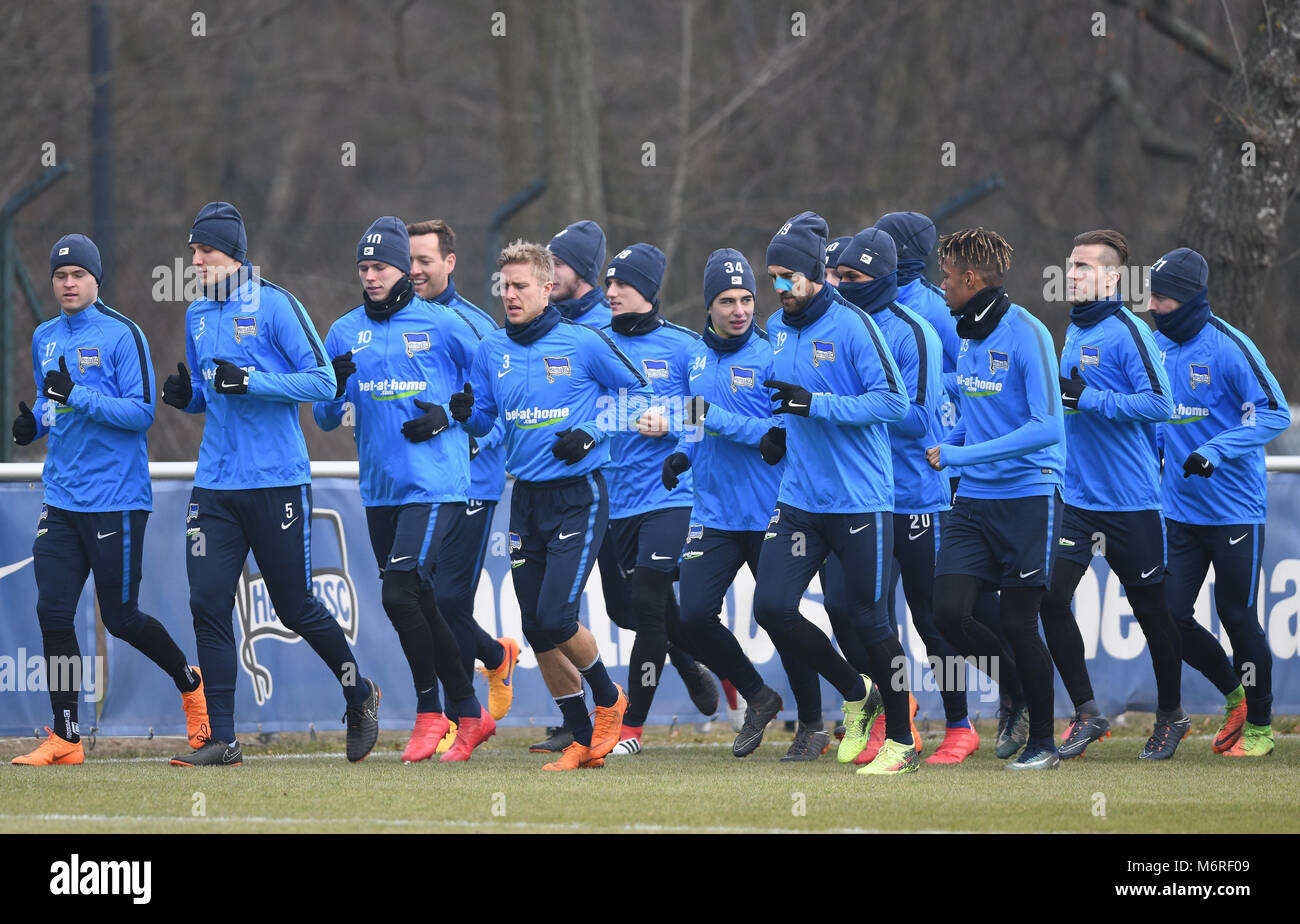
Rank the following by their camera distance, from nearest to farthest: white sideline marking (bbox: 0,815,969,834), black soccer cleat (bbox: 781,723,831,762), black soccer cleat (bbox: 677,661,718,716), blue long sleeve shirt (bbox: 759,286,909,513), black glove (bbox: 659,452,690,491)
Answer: white sideline marking (bbox: 0,815,969,834), blue long sleeve shirt (bbox: 759,286,909,513), black glove (bbox: 659,452,690,491), black soccer cleat (bbox: 781,723,831,762), black soccer cleat (bbox: 677,661,718,716)

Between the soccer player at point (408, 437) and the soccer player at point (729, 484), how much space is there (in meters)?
1.08

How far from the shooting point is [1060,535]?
28.5 ft

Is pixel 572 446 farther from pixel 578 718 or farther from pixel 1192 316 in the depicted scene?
pixel 1192 316

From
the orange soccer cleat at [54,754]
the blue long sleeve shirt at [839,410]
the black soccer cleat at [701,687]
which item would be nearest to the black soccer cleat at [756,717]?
the black soccer cleat at [701,687]

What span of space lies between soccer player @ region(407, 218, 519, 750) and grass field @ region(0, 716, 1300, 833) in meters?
0.50

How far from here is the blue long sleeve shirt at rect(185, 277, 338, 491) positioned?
871 cm

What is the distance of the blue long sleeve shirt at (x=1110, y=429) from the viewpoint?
8828mm

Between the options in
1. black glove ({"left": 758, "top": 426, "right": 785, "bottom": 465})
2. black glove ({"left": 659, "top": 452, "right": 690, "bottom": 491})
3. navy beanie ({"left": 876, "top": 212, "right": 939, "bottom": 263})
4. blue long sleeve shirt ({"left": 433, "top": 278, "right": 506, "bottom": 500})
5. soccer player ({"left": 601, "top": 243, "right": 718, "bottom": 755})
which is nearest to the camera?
black glove ({"left": 758, "top": 426, "right": 785, "bottom": 465})

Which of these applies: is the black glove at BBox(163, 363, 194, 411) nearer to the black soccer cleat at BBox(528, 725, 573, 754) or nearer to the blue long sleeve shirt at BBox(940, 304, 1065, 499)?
the black soccer cleat at BBox(528, 725, 573, 754)

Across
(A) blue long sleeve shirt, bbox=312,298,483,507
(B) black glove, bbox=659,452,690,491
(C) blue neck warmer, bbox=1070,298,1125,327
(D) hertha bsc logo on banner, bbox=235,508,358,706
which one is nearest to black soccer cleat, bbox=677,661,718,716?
(B) black glove, bbox=659,452,690,491

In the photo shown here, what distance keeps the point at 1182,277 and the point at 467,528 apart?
365cm

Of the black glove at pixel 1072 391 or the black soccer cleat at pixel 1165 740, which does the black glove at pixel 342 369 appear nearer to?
the black glove at pixel 1072 391
